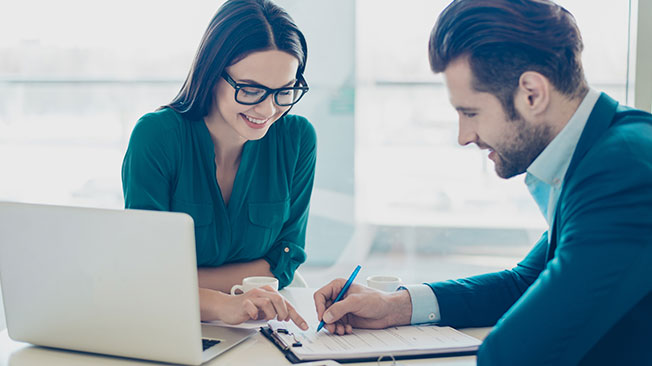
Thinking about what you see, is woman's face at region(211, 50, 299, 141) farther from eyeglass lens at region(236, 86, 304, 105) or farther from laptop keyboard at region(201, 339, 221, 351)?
laptop keyboard at region(201, 339, 221, 351)

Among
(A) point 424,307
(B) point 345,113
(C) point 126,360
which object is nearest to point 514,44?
(A) point 424,307

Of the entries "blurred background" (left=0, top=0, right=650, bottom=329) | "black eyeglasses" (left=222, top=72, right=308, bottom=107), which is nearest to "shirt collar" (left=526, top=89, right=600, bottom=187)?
"black eyeglasses" (left=222, top=72, right=308, bottom=107)

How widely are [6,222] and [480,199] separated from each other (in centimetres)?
308

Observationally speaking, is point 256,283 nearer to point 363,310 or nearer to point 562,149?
point 363,310

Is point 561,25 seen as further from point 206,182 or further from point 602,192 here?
point 206,182

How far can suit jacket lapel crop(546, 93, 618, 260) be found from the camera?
1147 mm

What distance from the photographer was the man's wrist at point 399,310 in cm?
140

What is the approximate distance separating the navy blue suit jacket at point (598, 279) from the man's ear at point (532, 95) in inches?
5.4

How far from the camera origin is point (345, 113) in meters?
3.77

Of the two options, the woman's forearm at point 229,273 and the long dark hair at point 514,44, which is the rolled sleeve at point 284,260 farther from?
the long dark hair at point 514,44

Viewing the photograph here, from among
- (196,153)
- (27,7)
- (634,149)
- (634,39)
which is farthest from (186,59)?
(634,149)

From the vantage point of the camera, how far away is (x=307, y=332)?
4.43 feet

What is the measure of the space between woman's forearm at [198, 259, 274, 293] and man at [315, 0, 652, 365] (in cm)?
→ 43

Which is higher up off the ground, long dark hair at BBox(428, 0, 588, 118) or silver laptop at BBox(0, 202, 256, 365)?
long dark hair at BBox(428, 0, 588, 118)
